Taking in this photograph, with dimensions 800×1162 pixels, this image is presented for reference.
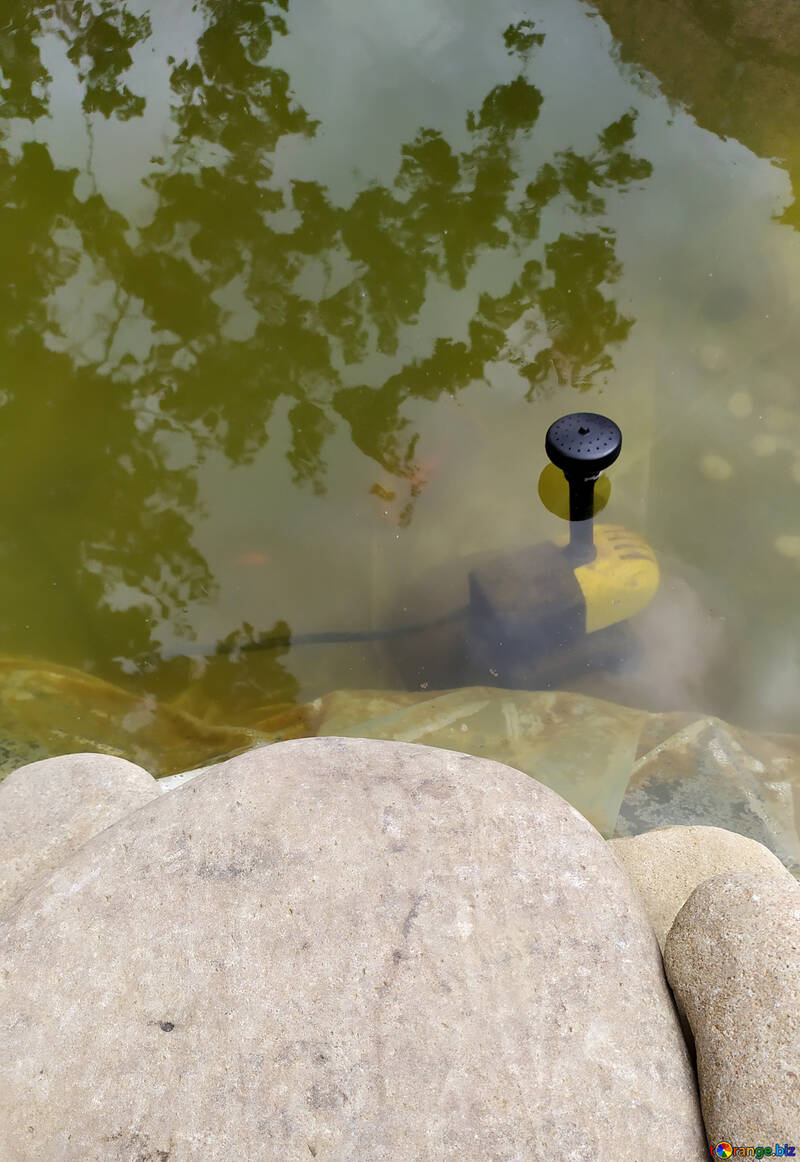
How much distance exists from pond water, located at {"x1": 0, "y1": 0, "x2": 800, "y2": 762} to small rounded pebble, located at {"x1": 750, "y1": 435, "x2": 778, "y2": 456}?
0.05 ft

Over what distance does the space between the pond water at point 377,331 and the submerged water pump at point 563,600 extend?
9cm

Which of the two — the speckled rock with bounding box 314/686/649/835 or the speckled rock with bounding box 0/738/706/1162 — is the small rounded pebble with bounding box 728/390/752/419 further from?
the speckled rock with bounding box 0/738/706/1162

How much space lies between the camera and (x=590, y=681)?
343 cm

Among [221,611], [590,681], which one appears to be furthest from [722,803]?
[221,611]

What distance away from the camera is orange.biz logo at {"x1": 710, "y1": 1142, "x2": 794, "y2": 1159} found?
1.54 meters

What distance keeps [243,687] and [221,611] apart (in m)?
0.36

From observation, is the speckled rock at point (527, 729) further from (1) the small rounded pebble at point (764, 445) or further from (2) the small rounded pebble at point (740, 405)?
(2) the small rounded pebble at point (740, 405)

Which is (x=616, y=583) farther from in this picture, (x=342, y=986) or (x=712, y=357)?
(x=342, y=986)

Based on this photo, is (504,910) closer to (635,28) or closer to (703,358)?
(703,358)

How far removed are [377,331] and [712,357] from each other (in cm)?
153

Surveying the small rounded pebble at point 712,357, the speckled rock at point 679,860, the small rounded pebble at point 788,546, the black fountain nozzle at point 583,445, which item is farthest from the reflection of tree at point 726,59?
the speckled rock at point 679,860

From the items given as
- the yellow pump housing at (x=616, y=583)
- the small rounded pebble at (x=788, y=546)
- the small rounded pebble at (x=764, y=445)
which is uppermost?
the small rounded pebble at (x=764, y=445)

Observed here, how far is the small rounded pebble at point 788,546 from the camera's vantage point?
Result: 11.2 ft

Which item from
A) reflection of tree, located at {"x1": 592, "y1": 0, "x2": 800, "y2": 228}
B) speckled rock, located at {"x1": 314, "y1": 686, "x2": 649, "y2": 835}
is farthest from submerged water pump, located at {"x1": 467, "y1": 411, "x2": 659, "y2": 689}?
reflection of tree, located at {"x1": 592, "y1": 0, "x2": 800, "y2": 228}
